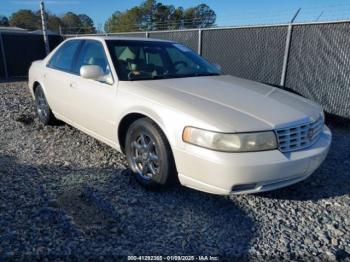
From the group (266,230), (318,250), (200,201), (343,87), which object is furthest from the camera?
(343,87)

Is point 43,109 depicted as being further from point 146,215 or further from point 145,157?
point 146,215

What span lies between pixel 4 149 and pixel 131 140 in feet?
7.00

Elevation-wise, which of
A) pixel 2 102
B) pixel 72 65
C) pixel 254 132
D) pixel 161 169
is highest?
pixel 72 65

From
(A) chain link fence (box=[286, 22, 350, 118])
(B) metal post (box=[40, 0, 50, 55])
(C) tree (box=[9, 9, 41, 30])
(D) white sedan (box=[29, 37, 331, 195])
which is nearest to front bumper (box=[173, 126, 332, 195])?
(D) white sedan (box=[29, 37, 331, 195])

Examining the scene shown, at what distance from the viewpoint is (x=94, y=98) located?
396 centimetres

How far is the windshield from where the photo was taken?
389 cm

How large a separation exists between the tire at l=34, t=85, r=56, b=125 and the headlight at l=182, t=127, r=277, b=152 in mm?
3359

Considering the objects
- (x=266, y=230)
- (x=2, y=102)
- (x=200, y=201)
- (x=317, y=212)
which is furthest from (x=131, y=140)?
(x=2, y=102)

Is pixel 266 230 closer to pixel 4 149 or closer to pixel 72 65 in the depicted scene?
pixel 72 65

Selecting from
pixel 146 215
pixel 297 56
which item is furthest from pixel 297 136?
pixel 297 56

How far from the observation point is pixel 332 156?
4.68 m

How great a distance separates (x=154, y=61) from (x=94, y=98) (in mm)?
897

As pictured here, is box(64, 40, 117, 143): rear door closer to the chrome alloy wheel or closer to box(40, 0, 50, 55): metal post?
the chrome alloy wheel

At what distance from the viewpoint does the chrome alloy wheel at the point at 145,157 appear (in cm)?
334
